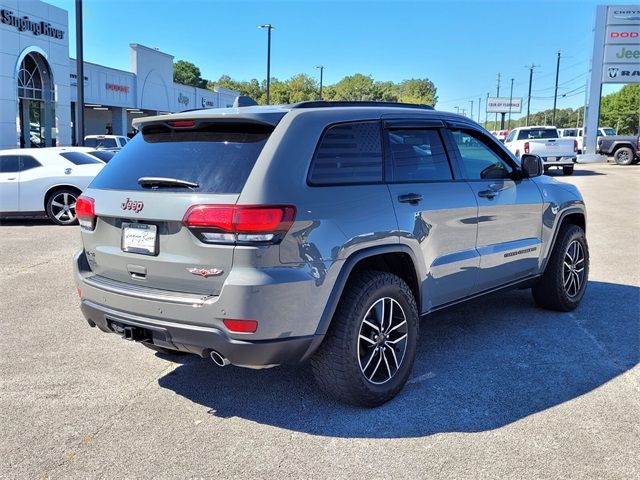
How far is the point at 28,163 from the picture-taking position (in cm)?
1174

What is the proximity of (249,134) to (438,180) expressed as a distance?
1.51 m

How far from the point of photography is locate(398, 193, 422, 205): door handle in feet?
12.9

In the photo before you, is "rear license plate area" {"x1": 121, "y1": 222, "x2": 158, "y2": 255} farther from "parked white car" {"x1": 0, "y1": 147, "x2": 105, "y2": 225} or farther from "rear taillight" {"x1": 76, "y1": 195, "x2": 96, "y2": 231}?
"parked white car" {"x1": 0, "y1": 147, "x2": 105, "y2": 225}

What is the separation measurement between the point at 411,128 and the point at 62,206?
941 cm

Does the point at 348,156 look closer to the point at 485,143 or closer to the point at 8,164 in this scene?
the point at 485,143

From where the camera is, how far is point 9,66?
895 inches

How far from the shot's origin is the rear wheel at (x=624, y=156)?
30297 millimetres

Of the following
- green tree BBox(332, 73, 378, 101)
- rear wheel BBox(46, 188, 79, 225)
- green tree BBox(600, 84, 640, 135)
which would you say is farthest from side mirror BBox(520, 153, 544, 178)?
green tree BBox(600, 84, 640, 135)

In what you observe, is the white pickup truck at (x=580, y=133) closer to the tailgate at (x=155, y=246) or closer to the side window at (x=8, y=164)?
the side window at (x=8, y=164)

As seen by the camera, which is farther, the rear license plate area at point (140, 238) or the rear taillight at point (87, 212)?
the rear taillight at point (87, 212)

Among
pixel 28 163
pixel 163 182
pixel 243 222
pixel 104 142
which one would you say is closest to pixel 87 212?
pixel 163 182

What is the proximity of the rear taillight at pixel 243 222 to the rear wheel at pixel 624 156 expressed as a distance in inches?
1236

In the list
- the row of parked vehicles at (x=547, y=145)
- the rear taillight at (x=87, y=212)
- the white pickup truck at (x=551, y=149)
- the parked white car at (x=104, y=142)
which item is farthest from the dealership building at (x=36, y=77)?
the rear taillight at (x=87, y=212)

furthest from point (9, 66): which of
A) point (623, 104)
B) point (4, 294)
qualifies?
point (623, 104)
